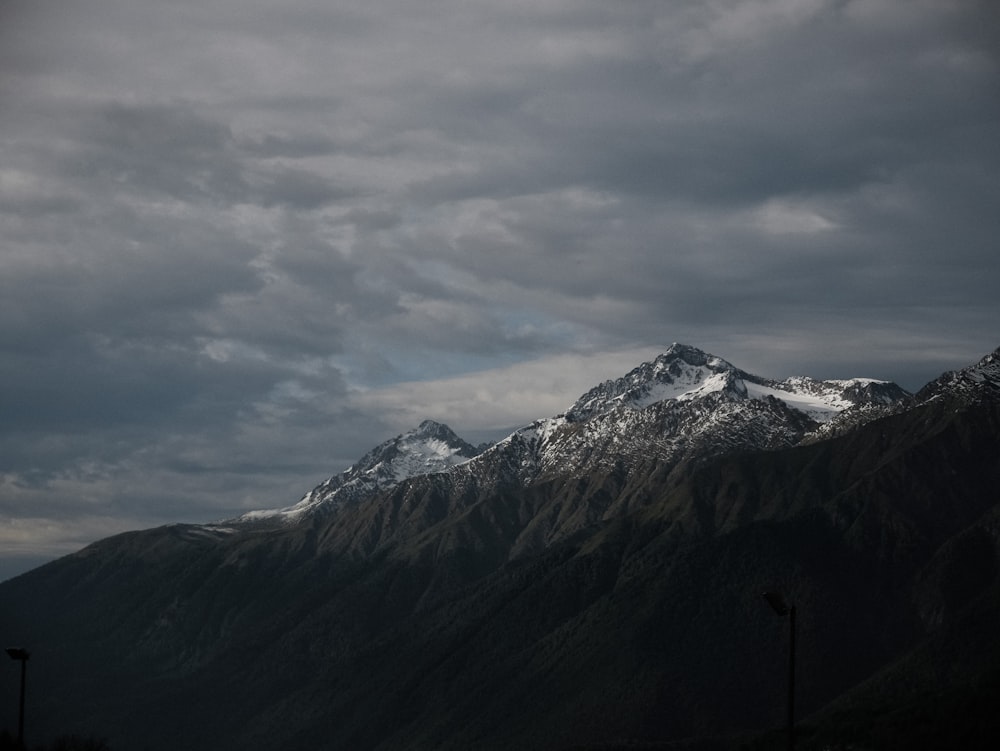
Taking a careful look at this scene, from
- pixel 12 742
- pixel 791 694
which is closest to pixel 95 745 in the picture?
pixel 12 742

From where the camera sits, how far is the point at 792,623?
326ft

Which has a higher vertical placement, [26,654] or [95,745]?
[26,654]

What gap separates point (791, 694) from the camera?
321 ft

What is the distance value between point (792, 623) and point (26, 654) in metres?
66.0

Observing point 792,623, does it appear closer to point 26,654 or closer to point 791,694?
point 791,694

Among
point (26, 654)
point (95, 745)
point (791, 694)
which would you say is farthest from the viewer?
point (95, 745)

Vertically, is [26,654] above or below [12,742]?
above

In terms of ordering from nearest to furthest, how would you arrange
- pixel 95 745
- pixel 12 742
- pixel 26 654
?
pixel 26 654, pixel 12 742, pixel 95 745

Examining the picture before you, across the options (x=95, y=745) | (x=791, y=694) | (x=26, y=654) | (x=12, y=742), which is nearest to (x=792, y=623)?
(x=791, y=694)

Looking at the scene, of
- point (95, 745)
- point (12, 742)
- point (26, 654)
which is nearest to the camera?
point (26, 654)

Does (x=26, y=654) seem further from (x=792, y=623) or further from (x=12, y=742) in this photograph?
(x=792, y=623)

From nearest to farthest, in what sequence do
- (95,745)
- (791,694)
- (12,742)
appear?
(791,694)
(12,742)
(95,745)

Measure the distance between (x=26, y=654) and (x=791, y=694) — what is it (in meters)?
65.9

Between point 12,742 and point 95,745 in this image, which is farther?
point 95,745
